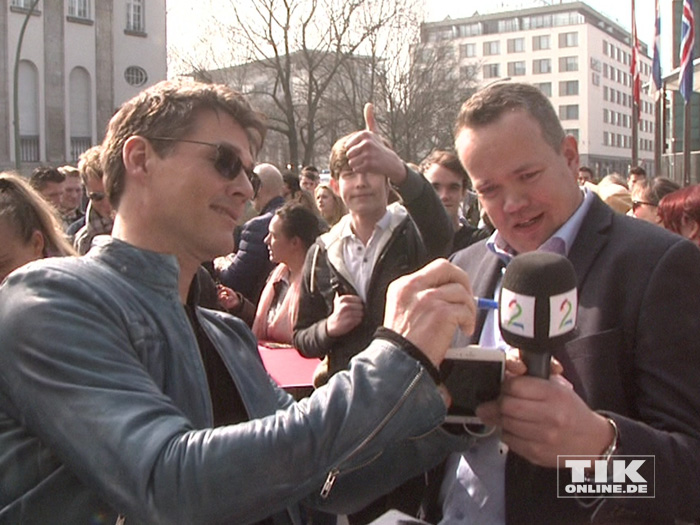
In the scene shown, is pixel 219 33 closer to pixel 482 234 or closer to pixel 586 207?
pixel 482 234

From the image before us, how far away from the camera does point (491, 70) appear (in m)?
94.6

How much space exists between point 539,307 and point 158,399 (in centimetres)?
75

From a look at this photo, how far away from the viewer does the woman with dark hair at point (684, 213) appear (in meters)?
4.11

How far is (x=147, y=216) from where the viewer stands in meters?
1.94

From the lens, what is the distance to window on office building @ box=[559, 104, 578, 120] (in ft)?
301

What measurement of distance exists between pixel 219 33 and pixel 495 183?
99.0ft

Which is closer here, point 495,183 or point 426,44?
point 495,183

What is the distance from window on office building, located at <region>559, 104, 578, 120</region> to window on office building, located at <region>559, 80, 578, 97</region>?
141 cm

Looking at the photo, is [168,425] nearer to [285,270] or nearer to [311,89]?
[285,270]

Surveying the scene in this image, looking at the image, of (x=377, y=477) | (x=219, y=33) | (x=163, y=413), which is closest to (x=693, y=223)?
(x=377, y=477)

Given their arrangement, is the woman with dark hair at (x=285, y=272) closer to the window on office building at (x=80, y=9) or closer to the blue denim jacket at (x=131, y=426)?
the blue denim jacket at (x=131, y=426)

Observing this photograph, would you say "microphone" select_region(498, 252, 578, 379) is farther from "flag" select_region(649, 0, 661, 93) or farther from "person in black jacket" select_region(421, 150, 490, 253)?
"flag" select_region(649, 0, 661, 93)

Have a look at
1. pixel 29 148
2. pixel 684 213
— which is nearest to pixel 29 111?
pixel 29 148

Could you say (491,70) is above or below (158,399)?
above
